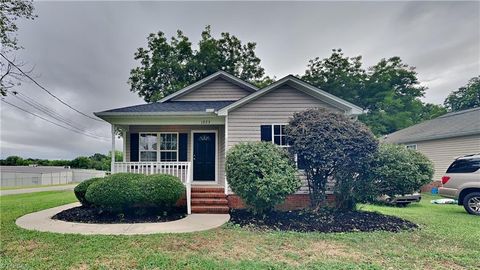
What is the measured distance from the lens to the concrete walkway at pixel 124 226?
6324mm

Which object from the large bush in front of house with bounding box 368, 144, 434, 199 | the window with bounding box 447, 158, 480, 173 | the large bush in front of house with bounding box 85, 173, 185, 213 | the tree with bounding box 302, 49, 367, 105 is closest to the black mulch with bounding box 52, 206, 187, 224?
the large bush in front of house with bounding box 85, 173, 185, 213

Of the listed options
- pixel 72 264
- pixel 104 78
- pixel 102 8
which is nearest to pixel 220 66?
pixel 104 78

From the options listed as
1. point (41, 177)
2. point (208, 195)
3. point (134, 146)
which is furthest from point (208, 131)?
point (41, 177)

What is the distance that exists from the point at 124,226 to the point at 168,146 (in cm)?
462

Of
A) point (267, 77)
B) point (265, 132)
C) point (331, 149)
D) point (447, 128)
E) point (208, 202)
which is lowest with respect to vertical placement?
point (208, 202)

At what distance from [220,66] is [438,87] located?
25.1 metres

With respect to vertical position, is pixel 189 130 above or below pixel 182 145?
above

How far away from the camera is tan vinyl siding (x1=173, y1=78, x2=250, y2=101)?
1370 centimetres

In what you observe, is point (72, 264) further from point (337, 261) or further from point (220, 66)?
point (220, 66)

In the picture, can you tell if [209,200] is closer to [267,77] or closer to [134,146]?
[134,146]

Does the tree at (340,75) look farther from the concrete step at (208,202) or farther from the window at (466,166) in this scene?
the concrete step at (208,202)

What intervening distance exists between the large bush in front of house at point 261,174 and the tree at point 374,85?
20.0 m

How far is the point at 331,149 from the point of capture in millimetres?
7691

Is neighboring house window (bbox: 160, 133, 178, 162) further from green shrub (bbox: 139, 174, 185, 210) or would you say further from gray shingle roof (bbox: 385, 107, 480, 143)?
gray shingle roof (bbox: 385, 107, 480, 143)
